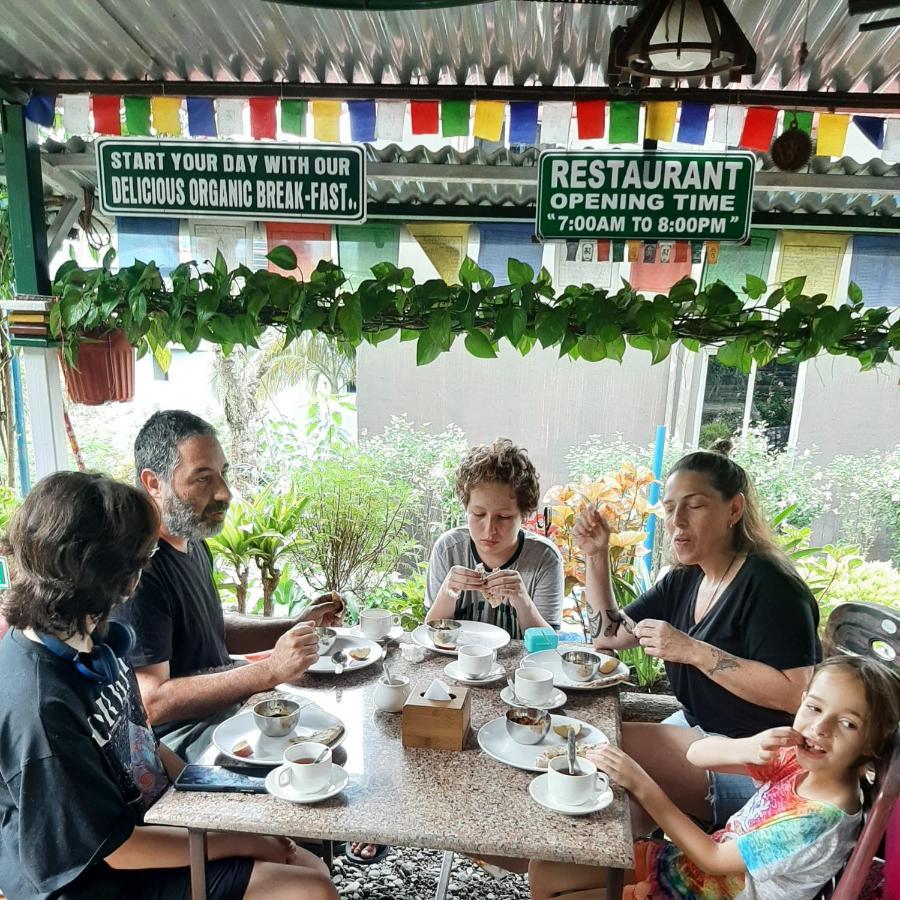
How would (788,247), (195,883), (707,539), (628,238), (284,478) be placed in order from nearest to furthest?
(195,883) → (707,539) → (628,238) → (788,247) → (284,478)

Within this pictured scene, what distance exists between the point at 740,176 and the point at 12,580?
253 centimetres

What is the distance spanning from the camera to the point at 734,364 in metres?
2.80

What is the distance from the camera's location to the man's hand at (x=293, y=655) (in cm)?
205

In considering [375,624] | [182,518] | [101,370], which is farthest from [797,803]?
[101,370]

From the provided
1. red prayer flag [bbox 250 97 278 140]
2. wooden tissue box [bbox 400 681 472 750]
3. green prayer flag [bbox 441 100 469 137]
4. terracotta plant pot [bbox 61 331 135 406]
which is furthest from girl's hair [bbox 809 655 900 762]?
terracotta plant pot [bbox 61 331 135 406]

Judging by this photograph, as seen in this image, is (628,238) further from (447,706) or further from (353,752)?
(353,752)

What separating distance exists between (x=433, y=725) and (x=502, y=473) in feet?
3.76

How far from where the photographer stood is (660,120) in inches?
102

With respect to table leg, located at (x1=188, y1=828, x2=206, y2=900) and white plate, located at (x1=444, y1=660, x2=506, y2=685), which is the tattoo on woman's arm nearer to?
white plate, located at (x1=444, y1=660, x2=506, y2=685)

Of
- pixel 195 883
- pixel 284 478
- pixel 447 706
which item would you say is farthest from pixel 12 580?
pixel 284 478

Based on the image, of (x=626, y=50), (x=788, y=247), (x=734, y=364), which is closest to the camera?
(x=626, y=50)

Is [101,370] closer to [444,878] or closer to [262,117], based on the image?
[262,117]

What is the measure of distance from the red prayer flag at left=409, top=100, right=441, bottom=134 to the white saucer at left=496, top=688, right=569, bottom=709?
2050 mm

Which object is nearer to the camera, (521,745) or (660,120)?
(521,745)
